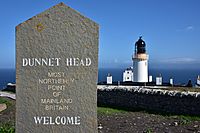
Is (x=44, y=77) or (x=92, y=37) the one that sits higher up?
(x=92, y=37)

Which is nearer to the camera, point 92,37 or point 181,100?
point 92,37

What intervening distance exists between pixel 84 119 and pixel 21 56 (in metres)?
1.55

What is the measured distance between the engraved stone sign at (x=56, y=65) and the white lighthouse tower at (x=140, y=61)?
108 ft

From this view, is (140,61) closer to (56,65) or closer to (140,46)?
(140,46)

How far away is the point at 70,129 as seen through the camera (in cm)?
633

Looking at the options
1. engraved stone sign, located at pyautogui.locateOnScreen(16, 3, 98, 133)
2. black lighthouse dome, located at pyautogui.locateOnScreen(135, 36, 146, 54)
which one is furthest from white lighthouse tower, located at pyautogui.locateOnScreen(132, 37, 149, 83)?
engraved stone sign, located at pyautogui.locateOnScreen(16, 3, 98, 133)

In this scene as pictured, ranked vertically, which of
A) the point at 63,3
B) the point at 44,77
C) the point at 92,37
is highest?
the point at 63,3

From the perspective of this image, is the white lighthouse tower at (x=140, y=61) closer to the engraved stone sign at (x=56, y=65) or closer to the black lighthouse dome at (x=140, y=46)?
the black lighthouse dome at (x=140, y=46)

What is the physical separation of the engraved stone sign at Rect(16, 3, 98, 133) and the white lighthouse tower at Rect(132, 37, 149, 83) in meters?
32.9

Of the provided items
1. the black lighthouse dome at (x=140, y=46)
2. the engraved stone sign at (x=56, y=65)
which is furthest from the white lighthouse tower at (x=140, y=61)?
the engraved stone sign at (x=56, y=65)

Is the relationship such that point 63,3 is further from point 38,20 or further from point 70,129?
point 70,129

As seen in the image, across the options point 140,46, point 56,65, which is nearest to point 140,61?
point 140,46

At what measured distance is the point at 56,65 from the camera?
6188 millimetres

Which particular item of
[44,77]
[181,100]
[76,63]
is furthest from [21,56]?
[181,100]
